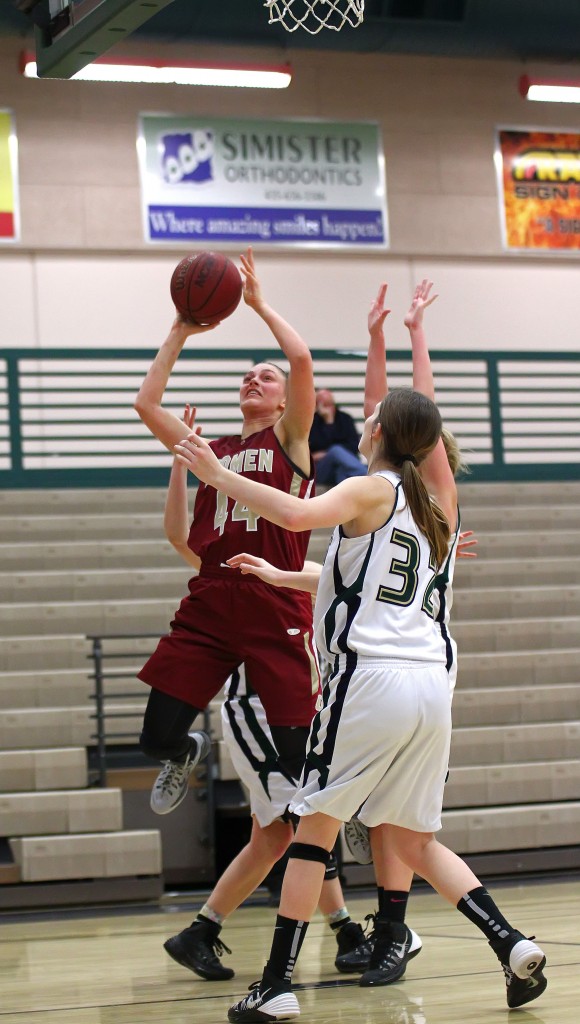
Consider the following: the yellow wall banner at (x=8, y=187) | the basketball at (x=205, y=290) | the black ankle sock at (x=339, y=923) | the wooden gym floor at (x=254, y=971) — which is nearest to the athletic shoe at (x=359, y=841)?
the black ankle sock at (x=339, y=923)

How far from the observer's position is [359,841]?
14.4 feet

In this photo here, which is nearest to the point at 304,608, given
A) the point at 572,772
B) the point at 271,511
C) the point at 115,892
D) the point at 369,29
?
the point at 271,511

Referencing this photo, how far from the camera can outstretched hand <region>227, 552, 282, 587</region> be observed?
131 inches

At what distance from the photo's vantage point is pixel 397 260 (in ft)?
46.6

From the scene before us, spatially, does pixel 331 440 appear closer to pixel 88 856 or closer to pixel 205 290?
pixel 88 856

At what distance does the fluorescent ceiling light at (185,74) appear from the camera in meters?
12.8

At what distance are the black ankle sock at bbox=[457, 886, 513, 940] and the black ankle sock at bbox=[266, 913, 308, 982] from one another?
43 cm

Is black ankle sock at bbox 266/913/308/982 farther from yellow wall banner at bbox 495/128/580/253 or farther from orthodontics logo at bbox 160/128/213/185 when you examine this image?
yellow wall banner at bbox 495/128/580/253

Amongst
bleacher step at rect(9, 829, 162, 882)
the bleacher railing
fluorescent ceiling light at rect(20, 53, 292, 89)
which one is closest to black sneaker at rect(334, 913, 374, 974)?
bleacher step at rect(9, 829, 162, 882)

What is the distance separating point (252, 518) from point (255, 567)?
0.90 meters

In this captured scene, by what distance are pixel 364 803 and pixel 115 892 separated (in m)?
3.24

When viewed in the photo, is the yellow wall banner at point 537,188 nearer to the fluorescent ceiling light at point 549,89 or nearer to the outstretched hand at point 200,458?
the fluorescent ceiling light at point 549,89

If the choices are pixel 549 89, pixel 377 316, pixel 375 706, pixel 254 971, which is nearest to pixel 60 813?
pixel 254 971

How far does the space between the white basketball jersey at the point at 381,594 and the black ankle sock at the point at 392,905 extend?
3.17ft
